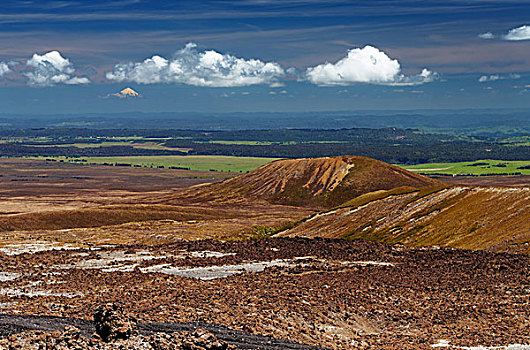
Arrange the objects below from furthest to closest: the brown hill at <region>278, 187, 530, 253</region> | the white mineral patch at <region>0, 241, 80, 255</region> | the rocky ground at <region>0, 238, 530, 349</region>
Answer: the white mineral patch at <region>0, 241, 80, 255</region> → the brown hill at <region>278, 187, 530, 253</region> → the rocky ground at <region>0, 238, 530, 349</region>

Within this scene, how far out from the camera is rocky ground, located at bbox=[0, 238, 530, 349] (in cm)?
3512

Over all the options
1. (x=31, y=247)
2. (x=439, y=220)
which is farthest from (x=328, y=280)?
(x=31, y=247)

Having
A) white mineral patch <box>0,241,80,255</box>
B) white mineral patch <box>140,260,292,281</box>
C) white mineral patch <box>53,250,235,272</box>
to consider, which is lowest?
white mineral patch <box>0,241,80,255</box>

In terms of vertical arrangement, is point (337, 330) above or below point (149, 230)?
above

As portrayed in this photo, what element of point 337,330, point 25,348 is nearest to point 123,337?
point 25,348

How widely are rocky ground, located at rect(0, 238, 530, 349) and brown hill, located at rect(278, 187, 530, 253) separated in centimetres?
814

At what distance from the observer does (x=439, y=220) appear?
3295 inches

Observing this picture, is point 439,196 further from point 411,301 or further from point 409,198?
point 411,301

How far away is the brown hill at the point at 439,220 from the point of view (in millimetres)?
70438

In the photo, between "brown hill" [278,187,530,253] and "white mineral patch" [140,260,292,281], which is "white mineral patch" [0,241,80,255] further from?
"brown hill" [278,187,530,253]

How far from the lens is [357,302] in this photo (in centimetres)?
4184

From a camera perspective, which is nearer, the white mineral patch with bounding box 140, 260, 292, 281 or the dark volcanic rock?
the dark volcanic rock

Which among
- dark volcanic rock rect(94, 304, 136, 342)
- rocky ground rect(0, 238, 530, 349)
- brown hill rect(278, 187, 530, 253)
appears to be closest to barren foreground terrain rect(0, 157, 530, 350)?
rocky ground rect(0, 238, 530, 349)

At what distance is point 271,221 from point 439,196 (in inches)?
1931
